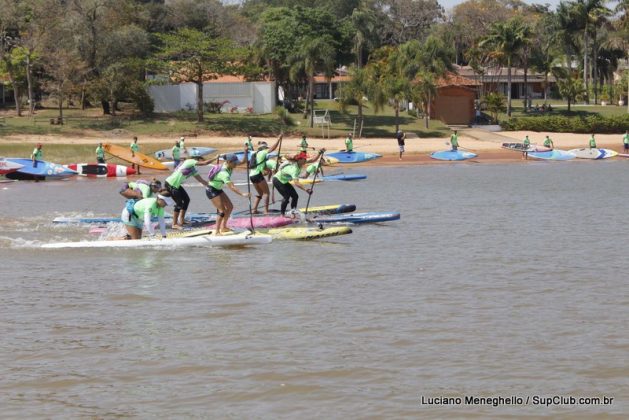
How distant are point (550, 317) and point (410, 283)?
3.23 metres

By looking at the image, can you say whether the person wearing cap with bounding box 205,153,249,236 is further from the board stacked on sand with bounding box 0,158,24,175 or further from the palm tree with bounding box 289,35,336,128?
the palm tree with bounding box 289,35,336,128

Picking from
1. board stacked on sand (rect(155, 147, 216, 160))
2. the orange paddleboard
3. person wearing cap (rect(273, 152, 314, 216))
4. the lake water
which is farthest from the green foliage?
person wearing cap (rect(273, 152, 314, 216))

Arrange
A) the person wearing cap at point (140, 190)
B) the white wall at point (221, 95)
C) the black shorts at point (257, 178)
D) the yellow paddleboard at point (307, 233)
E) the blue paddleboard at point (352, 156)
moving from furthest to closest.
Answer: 1. the white wall at point (221, 95)
2. the blue paddleboard at point (352, 156)
3. the black shorts at point (257, 178)
4. the yellow paddleboard at point (307, 233)
5. the person wearing cap at point (140, 190)

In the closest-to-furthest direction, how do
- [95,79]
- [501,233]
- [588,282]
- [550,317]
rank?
[550,317] < [588,282] < [501,233] < [95,79]

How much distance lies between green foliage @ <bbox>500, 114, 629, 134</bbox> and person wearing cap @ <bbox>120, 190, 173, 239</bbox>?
42.8 m

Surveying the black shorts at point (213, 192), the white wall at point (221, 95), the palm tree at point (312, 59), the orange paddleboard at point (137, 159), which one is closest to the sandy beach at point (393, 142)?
the palm tree at point (312, 59)

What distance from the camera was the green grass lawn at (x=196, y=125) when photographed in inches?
2021

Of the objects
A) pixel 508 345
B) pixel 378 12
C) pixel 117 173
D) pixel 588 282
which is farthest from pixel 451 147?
pixel 378 12

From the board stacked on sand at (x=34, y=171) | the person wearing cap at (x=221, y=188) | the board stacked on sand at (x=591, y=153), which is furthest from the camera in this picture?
the board stacked on sand at (x=591, y=153)

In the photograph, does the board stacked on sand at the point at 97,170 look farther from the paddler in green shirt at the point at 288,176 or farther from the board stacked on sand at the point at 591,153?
the board stacked on sand at the point at 591,153

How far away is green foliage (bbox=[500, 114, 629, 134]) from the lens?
5784 centimetres

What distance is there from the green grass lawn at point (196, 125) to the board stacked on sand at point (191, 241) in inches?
1223

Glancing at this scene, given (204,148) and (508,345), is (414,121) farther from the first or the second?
(508,345)

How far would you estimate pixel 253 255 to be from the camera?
18703 mm
